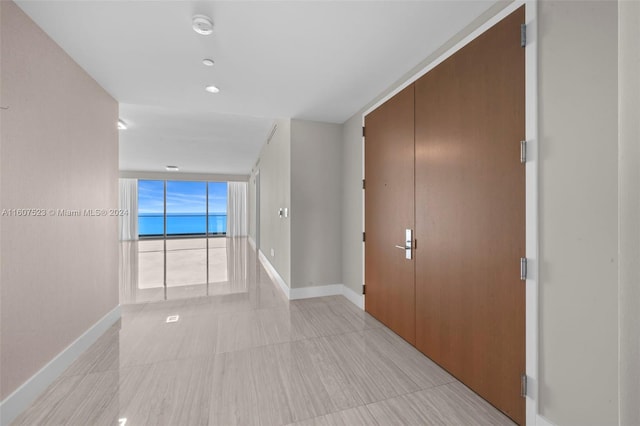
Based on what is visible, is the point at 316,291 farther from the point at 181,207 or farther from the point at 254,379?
the point at 181,207

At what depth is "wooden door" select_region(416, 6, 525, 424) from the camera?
5.61 feet

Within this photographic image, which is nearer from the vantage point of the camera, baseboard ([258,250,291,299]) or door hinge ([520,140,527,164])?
door hinge ([520,140,527,164])

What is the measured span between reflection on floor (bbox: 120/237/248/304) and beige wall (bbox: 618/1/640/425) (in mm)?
4497

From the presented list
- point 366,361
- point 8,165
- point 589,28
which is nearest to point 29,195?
point 8,165

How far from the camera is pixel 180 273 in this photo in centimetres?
559

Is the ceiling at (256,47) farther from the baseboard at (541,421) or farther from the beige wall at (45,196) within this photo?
the baseboard at (541,421)

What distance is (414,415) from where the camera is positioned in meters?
1.79

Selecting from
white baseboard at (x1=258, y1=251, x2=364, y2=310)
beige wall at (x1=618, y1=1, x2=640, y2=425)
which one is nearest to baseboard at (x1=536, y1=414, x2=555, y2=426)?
beige wall at (x1=618, y1=1, x2=640, y2=425)

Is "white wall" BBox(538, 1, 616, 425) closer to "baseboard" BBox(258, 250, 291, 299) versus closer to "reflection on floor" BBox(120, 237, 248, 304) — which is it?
"baseboard" BBox(258, 250, 291, 299)

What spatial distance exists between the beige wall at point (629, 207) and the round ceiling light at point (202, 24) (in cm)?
225

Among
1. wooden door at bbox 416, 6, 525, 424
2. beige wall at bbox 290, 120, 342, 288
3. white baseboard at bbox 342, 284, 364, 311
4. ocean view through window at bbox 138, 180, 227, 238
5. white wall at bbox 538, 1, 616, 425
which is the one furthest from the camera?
ocean view through window at bbox 138, 180, 227, 238

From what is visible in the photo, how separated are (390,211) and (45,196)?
2.98 meters

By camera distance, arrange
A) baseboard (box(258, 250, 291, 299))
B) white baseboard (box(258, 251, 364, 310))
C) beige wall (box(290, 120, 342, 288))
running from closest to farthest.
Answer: white baseboard (box(258, 251, 364, 310)), beige wall (box(290, 120, 342, 288)), baseboard (box(258, 250, 291, 299))

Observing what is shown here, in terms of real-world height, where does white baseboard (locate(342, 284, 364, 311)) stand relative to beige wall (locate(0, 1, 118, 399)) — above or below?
below
